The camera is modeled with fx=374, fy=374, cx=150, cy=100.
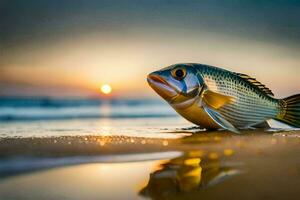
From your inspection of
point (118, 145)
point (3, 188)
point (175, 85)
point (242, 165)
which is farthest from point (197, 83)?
point (3, 188)

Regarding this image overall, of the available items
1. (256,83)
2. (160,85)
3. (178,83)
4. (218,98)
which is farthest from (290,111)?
(160,85)

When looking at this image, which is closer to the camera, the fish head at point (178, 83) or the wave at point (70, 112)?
the fish head at point (178, 83)

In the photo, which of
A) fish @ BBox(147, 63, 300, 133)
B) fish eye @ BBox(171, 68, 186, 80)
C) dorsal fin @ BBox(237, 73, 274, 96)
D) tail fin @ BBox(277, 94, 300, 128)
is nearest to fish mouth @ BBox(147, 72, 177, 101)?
fish @ BBox(147, 63, 300, 133)

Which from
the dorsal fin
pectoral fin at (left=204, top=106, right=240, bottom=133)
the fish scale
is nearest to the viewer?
pectoral fin at (left=204, top=106, right=240, bottom=133)

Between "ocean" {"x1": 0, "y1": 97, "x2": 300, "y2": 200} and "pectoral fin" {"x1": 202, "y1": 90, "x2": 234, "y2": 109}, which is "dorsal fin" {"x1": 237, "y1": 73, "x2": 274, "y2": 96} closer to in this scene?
"pectoral fin" {"x1": 202, "y1": 90, "x2": 234, "y2": 109}

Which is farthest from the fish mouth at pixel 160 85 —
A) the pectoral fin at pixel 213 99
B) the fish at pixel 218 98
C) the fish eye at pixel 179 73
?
the pectoral fin at pixel 213 99

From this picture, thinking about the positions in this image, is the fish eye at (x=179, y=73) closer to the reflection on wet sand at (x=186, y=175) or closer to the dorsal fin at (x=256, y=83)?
the dorsal fin at (x=256, y=83)

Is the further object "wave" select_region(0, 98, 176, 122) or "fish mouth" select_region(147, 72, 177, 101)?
"wave" select_region(0, 98, 176, 122)

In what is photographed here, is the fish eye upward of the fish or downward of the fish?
upward

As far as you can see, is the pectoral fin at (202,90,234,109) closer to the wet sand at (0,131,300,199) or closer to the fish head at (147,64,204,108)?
the fish head at (147,64,204,108)

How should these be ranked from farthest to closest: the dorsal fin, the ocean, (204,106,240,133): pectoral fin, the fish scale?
the dorsal fin
the fish scale
(204,106,240,133): pectoral fin
the ocean
